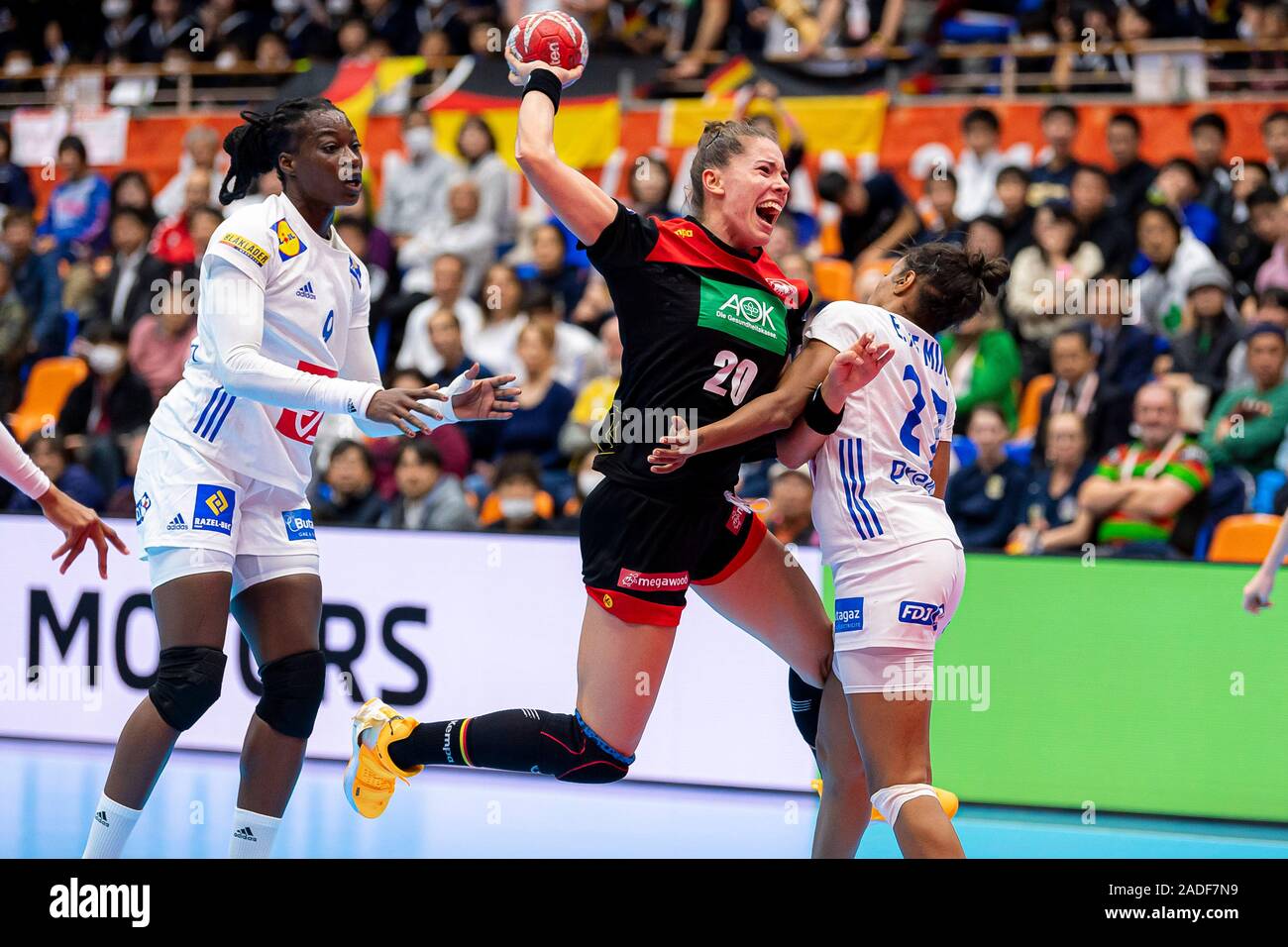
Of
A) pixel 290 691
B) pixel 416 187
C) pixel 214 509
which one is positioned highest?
pixel 416 187

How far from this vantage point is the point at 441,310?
988cm

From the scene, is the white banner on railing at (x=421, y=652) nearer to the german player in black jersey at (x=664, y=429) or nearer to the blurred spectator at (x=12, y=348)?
the german player in black jersey at (x=664, y=429)

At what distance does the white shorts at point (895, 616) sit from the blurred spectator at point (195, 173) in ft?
27.9

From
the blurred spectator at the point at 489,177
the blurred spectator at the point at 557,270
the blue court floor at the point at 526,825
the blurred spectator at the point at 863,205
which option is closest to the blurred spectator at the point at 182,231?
the blurred spectator at the point at 489,177

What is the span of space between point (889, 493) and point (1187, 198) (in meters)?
5.96

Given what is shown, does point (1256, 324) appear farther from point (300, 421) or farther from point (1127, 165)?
point (300, 421)

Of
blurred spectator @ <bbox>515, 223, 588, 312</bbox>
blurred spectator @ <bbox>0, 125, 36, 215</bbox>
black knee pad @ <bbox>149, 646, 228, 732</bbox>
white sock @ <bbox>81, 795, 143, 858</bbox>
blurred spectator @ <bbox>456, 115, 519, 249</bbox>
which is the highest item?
blurred spectator @ <bbox>0, 125, 36, 215</bbox>

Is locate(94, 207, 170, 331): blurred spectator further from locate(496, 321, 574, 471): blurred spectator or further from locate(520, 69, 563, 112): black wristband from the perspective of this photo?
locate(520, 69, 563, 112): black wristband

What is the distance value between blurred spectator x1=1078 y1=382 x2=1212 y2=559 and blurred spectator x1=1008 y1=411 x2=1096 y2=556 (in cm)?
12

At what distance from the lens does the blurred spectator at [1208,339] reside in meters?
8.13

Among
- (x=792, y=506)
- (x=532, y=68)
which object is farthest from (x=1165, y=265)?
(x=532, y=68)

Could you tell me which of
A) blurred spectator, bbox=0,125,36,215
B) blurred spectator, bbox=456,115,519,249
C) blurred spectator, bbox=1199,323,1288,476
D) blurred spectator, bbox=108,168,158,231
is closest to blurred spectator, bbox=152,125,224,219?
blurred spectator, bbox=108,168,158,231

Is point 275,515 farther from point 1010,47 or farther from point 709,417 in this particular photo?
point 1010,47

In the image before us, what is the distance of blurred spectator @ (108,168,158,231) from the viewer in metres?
11.4
